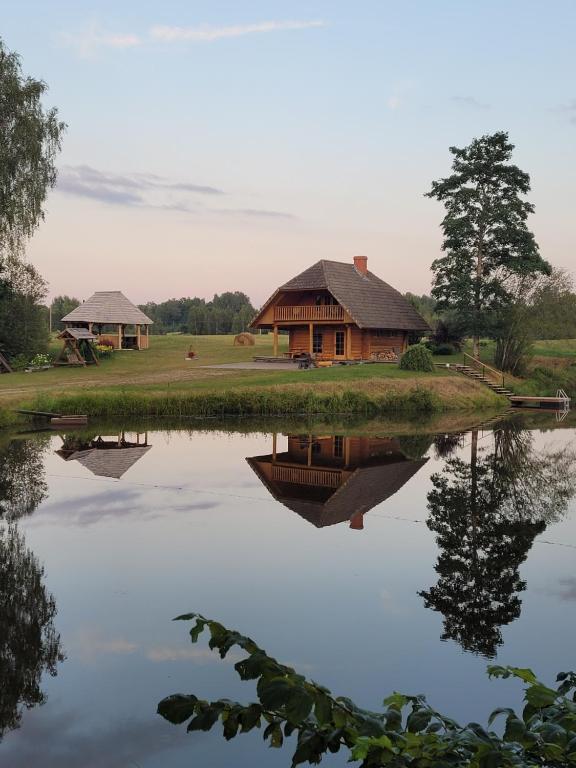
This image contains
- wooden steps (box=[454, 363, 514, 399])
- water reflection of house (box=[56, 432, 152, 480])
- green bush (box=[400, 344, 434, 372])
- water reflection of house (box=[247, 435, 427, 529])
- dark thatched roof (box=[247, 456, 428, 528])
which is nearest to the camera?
dark thatched roof (box=[247, 456, 428, 528])

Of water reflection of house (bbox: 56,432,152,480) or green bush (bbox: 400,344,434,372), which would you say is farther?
green bush (bbox: 400,344,434,372)

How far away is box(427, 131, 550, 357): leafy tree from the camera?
4731 cm

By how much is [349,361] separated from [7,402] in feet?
74.0

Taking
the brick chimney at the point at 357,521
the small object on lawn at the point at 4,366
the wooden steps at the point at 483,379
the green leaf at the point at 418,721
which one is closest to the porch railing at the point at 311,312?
the wooden steps at the point at 483,379

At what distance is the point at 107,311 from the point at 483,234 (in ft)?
90.8

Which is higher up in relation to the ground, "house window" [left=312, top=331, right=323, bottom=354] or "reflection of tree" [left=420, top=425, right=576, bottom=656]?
"house window" [left=312, top=331, right=323, bottom=354]

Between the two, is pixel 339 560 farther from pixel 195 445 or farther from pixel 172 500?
pixel 195 445

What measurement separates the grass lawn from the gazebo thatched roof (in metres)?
5.43

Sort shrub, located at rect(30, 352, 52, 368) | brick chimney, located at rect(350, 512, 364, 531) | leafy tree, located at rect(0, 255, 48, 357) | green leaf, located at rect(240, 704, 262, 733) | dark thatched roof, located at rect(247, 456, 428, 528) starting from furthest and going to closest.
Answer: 1. leafy tree, located at rect(0, 255, 48, 357)
2. shrub, located at rect(30, 352, 52, 368)
3. dark thatched roof, located at rect(247, 456, 428, 528)
4. brick chimney, located at rect(350, 512, 364, 531)
5. green leaf, located at rect(240, 704, 262, 733)

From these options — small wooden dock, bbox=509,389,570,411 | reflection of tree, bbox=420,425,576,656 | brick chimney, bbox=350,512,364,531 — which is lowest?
brick chimney, bbox=350,512,364,531

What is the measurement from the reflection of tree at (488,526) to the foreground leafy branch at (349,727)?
18.2 ft

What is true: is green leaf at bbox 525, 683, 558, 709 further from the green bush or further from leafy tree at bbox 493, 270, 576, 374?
leafy tree at bbox 493, 270, 576, 374

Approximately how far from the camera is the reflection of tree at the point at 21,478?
15.7 m

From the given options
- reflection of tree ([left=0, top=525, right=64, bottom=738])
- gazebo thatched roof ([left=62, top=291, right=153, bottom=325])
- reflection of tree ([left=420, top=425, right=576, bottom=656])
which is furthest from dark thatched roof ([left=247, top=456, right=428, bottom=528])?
gazebo thatched roof ([left=62, top=291, right=153, bottom=325])
